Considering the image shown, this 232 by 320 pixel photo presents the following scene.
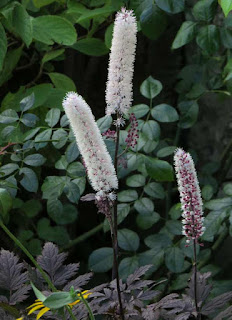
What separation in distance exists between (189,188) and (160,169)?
1.82 ft

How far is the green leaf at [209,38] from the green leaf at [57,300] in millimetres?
1015

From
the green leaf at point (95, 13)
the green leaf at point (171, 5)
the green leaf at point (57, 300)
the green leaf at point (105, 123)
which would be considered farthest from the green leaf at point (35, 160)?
the green leaf at point (57, 300)

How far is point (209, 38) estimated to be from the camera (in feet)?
5.67

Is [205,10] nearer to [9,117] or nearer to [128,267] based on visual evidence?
[9,117]

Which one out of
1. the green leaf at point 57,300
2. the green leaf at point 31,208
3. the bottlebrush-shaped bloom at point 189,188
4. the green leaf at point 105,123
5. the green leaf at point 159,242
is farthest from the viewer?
the green leaf at point 31,208

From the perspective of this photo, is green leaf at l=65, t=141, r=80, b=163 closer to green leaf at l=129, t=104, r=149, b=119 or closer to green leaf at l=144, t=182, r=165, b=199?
green leaf at l=129, t=104, r=149, b=119

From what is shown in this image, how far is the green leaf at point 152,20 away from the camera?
1.75 meters

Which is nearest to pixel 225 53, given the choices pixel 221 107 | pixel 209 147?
pixel 221 107

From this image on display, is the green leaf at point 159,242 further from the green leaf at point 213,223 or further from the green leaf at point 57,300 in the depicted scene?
the green leaf at point 57,300

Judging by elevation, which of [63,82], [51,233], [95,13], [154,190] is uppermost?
[95,13]

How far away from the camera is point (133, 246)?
1780 mm

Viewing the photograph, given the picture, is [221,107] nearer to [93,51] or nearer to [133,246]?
[93,51]

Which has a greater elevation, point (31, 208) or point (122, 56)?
point (122, 56)

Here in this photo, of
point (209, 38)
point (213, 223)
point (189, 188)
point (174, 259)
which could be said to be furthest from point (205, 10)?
point (189, 188)
